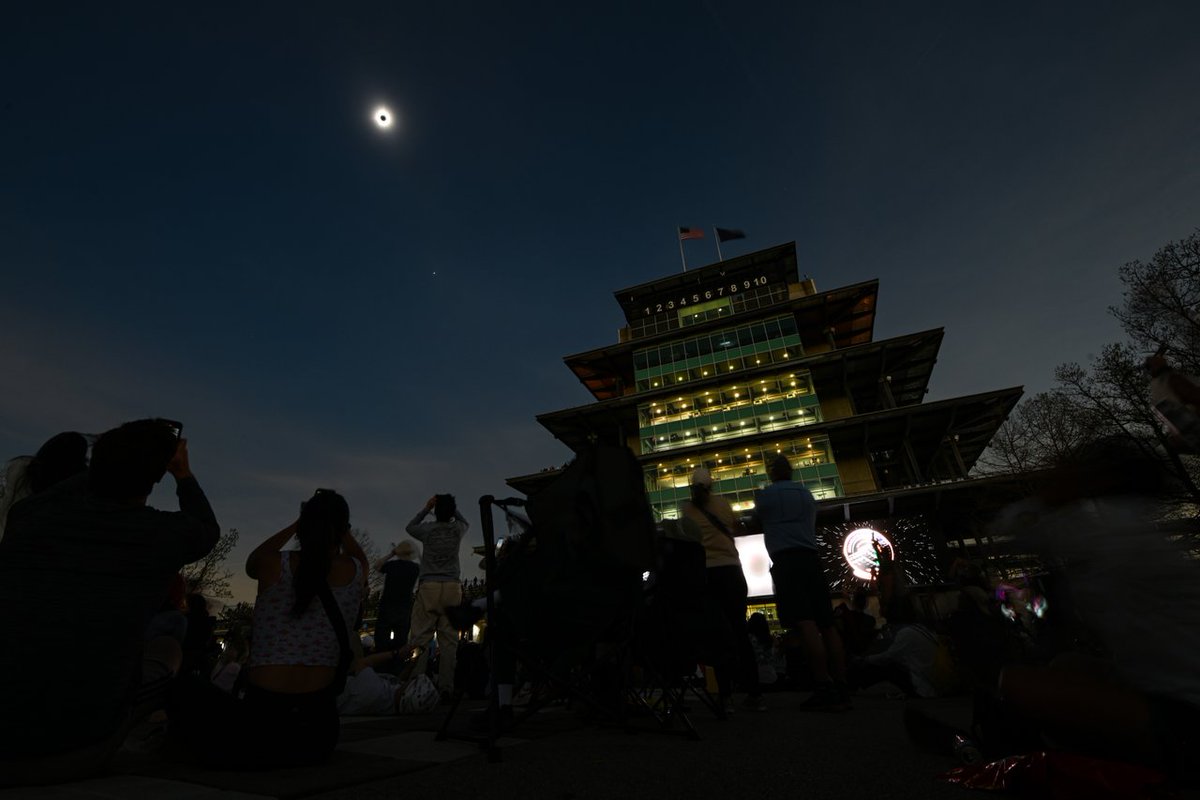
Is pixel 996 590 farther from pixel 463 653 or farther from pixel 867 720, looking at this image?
pixel 463 653

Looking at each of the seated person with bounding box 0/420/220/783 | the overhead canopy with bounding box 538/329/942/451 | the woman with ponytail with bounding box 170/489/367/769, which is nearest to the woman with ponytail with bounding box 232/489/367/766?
the woman with ponytail with bounding box 170/489/367/769

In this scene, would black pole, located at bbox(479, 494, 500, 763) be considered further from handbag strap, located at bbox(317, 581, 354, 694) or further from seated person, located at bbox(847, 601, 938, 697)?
seated person, located at bbox(847, 601, 938, 697)

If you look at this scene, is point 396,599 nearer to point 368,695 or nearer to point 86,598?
point 368,695

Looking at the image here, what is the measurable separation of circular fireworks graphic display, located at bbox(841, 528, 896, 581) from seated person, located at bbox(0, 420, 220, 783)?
21.8 meters

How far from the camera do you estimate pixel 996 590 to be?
604 cm

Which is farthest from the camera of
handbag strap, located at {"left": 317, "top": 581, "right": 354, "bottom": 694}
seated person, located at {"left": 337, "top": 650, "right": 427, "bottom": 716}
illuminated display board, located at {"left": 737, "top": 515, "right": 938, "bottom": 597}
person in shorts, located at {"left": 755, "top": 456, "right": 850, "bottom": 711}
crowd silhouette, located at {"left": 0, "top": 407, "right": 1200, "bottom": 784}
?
illuminated display board, located at {"left": 737, "top": 515, "right": 938, "bottom": 597}

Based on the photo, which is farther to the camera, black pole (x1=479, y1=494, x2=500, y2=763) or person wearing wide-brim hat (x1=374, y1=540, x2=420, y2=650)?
person wearing wide-brim hat (x1=374, y1=540, x2=420, y2=650)

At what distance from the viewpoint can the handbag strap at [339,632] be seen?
2305 millimetres

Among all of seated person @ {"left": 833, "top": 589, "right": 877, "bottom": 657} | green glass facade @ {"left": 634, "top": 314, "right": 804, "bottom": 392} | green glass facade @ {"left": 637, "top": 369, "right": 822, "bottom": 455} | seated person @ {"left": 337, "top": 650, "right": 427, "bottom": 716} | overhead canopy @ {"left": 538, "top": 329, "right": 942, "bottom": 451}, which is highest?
green glass facade @ {"left": 634, "top": 314, "right": 804, "bottom": 392}

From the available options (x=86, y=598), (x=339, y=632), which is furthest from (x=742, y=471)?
(x=86, y=598)

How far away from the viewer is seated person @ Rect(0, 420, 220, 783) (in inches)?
65.2

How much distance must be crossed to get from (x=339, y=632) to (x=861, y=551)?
21.9 m

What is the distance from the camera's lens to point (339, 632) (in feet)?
7.57

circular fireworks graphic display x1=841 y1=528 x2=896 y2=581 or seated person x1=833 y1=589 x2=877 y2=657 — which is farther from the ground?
circular fireworks graphic display x1=841 y1=528 x2=896 y2=581
